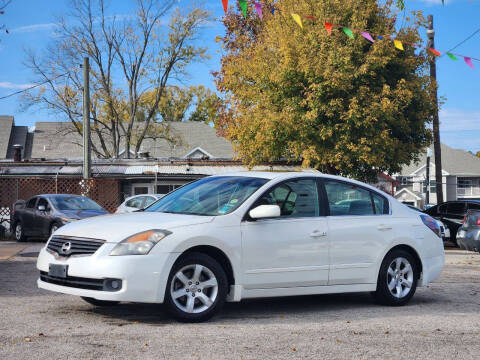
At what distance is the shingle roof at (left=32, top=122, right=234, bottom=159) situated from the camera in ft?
173

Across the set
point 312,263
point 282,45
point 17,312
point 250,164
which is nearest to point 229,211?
point 312,263

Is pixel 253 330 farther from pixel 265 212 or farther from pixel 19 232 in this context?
pixel 19 232

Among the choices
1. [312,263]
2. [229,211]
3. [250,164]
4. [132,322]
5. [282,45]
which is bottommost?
[132,322]

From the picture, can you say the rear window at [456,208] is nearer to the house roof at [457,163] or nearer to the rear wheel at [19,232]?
the rear wheel at [19,232]

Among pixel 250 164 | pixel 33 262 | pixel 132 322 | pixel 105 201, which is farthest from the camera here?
pixel 250 164

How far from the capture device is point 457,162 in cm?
6412

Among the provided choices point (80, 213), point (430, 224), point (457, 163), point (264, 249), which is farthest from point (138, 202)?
point (457, 163)

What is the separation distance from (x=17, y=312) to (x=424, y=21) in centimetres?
2667

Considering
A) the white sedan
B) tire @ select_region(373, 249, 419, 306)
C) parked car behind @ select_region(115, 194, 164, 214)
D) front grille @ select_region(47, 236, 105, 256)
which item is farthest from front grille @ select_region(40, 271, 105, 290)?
parked car behind @ select_region(115, 194, 164, 214)

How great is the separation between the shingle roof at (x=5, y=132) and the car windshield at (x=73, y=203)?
1211 inches

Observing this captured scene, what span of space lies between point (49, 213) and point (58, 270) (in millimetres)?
14384

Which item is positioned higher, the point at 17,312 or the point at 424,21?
the point at 424,21

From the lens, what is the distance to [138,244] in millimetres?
7109

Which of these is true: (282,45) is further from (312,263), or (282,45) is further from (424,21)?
(312,263)
